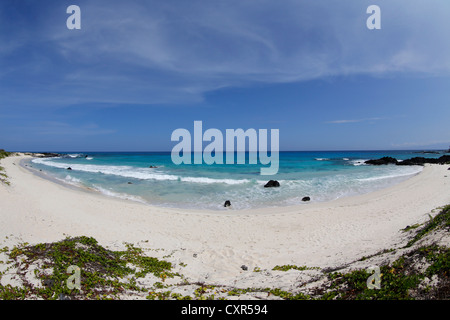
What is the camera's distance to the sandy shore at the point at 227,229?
8195 mm

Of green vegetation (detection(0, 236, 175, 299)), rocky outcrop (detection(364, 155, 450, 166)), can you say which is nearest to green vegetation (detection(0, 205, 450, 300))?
green vegetation (detection(0, 236, 175, 299))

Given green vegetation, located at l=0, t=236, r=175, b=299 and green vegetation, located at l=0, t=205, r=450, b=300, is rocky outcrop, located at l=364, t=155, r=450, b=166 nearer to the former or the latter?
green vegetation, located at l=0, t=205, r=450, b=300

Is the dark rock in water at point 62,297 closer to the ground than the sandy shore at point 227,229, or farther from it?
farther from it

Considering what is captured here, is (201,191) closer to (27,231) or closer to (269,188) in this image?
(269,188)

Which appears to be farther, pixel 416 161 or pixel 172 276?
pixel 416 161

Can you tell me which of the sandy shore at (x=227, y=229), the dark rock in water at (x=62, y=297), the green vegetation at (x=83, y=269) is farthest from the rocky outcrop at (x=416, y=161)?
the dark rock in water at (x=62, y=297)

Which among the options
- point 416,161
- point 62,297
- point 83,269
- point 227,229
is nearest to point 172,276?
point 83,269

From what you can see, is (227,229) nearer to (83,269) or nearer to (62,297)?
(83,269)

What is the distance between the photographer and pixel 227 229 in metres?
12.1

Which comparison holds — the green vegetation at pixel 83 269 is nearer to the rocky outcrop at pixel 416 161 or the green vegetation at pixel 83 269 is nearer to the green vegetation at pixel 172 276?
the green vegetation at pixel 172 276

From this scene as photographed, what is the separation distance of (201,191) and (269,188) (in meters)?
7.01

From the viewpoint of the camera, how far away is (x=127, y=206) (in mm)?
15914

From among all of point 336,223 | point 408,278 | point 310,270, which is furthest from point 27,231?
point 336,223
